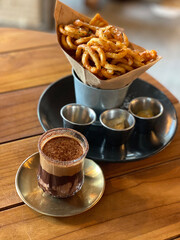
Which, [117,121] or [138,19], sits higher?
[117,121]

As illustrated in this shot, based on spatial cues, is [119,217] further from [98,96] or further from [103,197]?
[98,96]

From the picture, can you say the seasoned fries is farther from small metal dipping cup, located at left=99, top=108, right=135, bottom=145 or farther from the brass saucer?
the brass saucer

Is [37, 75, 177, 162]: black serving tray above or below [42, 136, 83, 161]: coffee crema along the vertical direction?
below

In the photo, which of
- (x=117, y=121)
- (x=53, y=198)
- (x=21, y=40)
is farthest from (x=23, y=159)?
(x=21, y=40)

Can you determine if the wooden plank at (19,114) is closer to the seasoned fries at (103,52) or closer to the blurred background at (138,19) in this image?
the seasoned fries at (103,52)

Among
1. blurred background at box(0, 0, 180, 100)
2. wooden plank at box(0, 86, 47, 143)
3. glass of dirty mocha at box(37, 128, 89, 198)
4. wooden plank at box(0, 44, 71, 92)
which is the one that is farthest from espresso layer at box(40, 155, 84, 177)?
blurred background at box(0, 0, 180, 100)

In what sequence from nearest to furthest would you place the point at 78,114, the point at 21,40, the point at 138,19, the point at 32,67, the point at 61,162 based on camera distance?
the point at 61,162 < the point at 78,114 < the point at 32,67 < the point at 21,40 < the point at 138,19

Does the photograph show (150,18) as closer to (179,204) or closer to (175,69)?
(175,69)

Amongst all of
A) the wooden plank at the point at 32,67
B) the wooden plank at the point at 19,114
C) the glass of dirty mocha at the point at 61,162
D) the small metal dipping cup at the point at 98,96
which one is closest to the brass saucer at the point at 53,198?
the glass of dirty mocha at the point at 61,162
